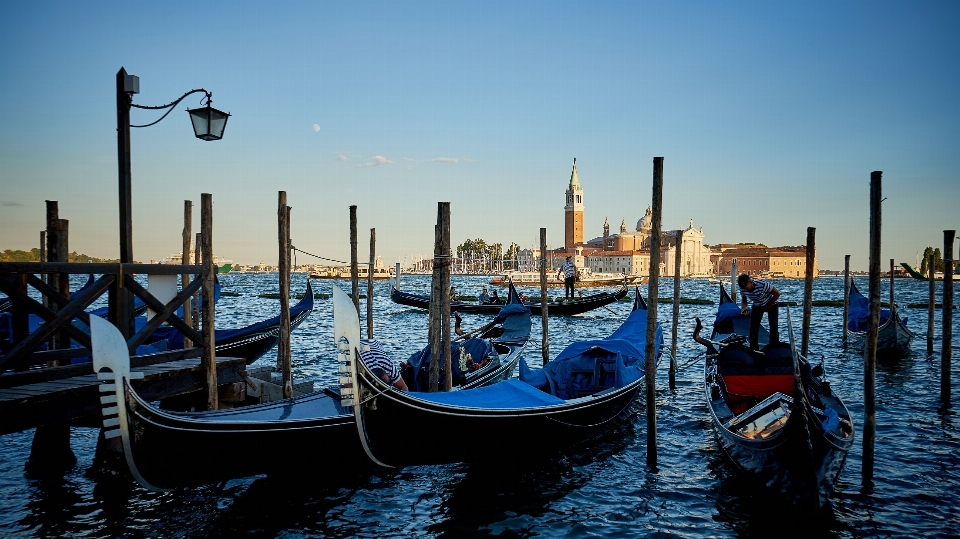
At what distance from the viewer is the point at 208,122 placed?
419 cm

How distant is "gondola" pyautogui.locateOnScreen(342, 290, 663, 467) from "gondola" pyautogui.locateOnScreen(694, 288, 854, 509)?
94 cm

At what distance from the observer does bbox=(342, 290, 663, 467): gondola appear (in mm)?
3674

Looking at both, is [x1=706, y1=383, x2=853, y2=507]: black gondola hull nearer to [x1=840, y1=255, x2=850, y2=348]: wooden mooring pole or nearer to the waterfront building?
[x1=840, y1=255, x2=850, y2=348]: wooden mooring pole

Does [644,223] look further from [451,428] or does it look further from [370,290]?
[451,428]

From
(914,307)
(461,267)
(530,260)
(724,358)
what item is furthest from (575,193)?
(724,358)

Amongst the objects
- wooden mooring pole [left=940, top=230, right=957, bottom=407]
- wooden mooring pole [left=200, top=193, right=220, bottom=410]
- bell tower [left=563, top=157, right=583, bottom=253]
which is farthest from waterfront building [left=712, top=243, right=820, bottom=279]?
wooden mooring pole [left=200, top=193, right=220, bottom=410]

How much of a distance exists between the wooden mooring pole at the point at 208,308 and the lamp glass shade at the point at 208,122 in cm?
89

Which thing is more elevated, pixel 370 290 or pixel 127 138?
pixel 127 138

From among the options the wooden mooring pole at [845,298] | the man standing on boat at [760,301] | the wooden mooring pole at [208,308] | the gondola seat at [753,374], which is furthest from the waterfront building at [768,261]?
the wooden mooring pole at [208,308]

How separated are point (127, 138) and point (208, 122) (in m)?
0.48

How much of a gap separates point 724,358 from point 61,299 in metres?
4.80

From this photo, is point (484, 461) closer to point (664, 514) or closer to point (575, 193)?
point (664, 514)

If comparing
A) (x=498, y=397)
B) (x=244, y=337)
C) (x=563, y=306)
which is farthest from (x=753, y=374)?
(x=563, y=306)

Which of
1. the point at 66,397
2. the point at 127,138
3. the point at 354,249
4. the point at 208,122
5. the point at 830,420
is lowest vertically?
the point at 830,420
